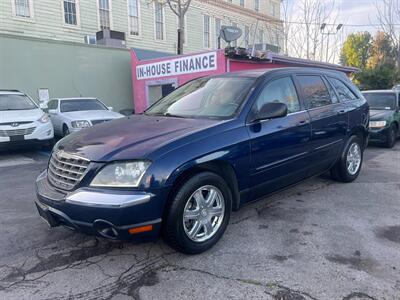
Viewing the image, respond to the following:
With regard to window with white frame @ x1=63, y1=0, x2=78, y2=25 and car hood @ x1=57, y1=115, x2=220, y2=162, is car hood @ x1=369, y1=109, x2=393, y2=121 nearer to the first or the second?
car hood @ x1=57, y1=115, x2=220, y2=162

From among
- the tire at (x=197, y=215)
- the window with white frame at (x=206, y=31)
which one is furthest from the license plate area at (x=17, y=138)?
the window with white frame at (x=206, y=31)

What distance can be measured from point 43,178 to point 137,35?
54.7 feet

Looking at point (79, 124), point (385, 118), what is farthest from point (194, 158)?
point (385, 118)

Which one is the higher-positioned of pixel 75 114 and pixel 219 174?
pixel 75 114

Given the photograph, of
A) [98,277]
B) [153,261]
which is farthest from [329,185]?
[98,277]

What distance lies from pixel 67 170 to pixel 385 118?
810cm

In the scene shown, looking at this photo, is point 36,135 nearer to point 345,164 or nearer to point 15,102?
point 15,102

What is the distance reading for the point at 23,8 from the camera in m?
14.7

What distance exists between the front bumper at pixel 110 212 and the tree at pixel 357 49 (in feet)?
141

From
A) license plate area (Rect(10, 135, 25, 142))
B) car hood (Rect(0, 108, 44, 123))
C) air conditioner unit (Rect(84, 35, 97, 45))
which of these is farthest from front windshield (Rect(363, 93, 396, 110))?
air conditioner unit (Rect(84, 35, 97, 45))

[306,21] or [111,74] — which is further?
[306,21]

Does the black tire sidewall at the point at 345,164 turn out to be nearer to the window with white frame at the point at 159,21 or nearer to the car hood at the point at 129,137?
the car hood at the point at 129,137

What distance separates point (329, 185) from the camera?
5238mm

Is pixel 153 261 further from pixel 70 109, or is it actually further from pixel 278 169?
pixel 70 109
